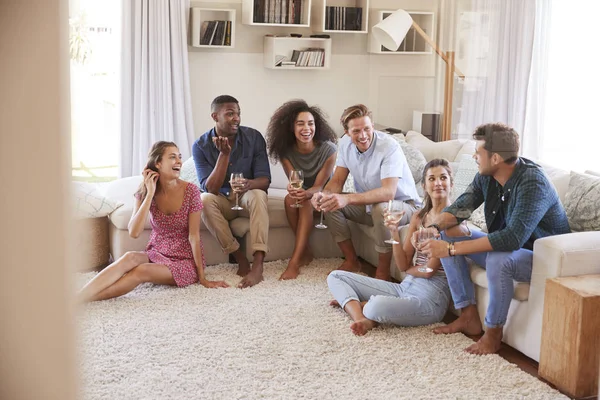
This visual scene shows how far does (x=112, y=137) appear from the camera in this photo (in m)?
4.18

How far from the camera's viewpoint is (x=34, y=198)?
0.63ft

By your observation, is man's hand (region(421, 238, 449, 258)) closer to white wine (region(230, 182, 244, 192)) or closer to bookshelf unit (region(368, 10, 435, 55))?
white wine (region(230, 182, 244, 192))

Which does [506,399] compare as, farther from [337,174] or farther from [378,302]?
[337,174]

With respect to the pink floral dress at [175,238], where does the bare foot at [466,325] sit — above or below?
below

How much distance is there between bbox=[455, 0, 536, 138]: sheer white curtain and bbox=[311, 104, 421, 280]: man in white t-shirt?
413 mm

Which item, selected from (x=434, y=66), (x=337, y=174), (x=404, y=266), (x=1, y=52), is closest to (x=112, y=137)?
(x=337, y=174)

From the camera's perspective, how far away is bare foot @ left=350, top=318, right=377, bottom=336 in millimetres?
2361

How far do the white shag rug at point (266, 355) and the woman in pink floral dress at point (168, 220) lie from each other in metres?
0.09

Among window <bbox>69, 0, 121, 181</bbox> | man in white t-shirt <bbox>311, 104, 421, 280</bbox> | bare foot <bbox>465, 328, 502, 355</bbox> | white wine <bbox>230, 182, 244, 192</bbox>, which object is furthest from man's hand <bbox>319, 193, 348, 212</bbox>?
window <bbox>69, 0, 121, 181</bbox>

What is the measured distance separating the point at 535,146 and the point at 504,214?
949 mm

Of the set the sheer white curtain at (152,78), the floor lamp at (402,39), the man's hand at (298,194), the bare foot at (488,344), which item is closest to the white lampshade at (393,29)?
the floor lamp at (402,39)

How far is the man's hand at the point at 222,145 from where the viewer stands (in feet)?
10.1

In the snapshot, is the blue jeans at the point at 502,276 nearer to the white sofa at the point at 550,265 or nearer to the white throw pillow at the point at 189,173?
the white sofa at the point at 550,265

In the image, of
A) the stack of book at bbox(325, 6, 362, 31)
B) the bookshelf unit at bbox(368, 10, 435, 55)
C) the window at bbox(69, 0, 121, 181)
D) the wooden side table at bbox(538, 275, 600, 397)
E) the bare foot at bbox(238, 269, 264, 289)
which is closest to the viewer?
the wooden side table at bbox(538, 275, 600, 397)
